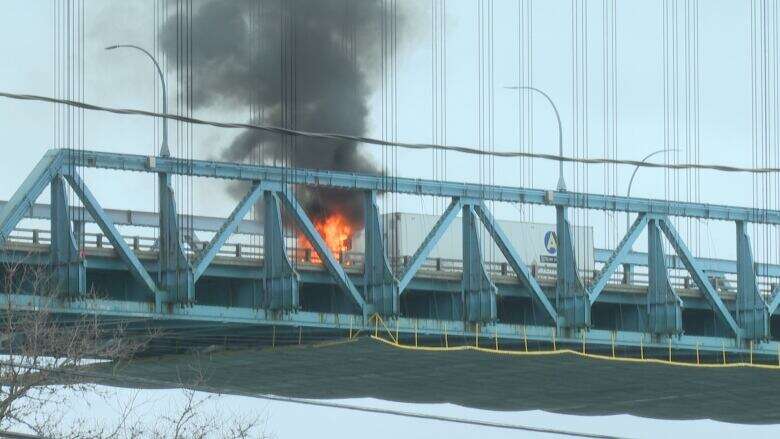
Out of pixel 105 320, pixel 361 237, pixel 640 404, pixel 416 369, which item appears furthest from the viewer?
pixel 640 404

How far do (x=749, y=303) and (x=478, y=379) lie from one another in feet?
44.1

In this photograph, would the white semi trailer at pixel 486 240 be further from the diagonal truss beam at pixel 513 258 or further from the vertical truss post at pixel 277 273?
the vertical truss post at pixel 277 273

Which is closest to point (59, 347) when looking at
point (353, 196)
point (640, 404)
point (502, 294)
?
point (502, 294)

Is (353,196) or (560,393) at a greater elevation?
(353,196)

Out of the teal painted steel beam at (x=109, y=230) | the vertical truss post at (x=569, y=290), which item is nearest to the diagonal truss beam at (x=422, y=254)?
the vertical truss post at (x=569, y=290)

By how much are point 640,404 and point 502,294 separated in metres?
26.2

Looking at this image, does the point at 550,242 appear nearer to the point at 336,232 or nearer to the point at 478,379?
the point at 336,232

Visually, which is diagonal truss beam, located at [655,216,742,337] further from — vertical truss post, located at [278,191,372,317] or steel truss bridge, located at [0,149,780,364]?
vertical truss post, located at [278,191,372,317]

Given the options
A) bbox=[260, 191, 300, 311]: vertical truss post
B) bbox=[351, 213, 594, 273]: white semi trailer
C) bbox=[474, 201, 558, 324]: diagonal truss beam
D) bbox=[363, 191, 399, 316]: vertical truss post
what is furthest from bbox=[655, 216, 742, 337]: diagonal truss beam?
bbox=[260, 191, 300, 311]: vertical truss post

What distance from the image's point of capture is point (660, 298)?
8869 cm

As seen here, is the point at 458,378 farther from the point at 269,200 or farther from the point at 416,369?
the point at 269,200

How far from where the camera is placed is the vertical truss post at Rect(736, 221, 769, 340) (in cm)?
9131

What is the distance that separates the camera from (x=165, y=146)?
241 ft

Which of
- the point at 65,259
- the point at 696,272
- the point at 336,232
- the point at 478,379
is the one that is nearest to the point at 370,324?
the point at 65,259
